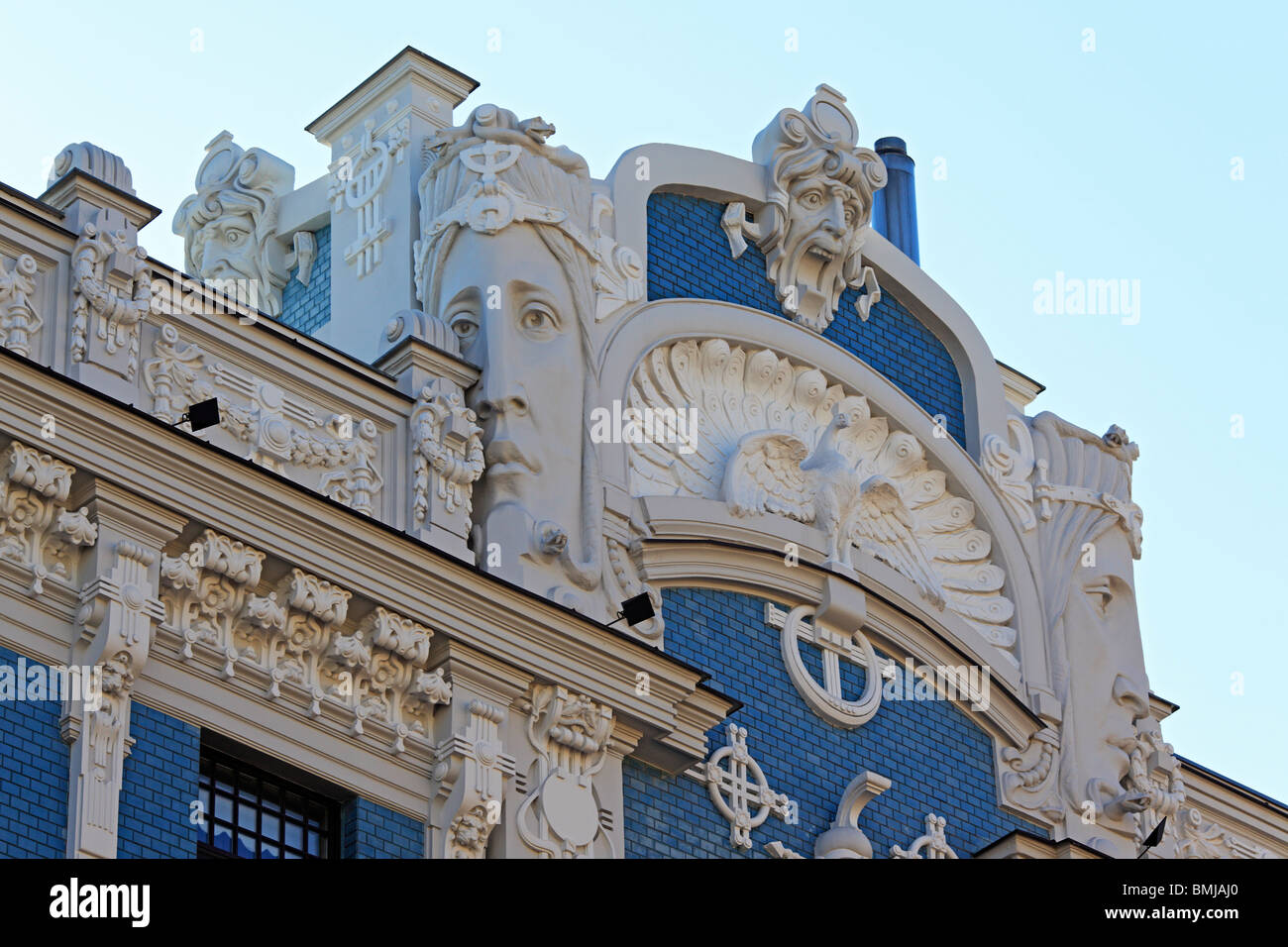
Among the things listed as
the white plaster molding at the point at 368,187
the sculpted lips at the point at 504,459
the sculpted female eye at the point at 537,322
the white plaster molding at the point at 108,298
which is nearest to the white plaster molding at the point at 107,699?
the white plaster molding at the point at 108,298

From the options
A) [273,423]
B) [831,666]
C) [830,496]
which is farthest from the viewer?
[830,496]

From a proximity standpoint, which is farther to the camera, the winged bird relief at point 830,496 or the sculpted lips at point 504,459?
the winged bird relief at point 830,496

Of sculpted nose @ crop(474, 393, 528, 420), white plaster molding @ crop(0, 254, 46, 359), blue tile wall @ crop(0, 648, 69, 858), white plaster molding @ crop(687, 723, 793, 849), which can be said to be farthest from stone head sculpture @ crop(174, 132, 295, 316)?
blue tile wall @ crop(0, 648, 69, 858)

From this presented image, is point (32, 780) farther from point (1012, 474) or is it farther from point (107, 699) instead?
point (1012, 474)

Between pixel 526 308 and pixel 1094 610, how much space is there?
5.26 m

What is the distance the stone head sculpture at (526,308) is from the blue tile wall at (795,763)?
1.12 meters

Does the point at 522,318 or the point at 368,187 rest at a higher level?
the point at 368,187

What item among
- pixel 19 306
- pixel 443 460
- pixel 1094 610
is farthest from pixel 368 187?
pixel 1094 610

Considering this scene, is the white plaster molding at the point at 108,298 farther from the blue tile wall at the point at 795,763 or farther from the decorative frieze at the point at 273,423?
the blue tile wall at the point at 795,763

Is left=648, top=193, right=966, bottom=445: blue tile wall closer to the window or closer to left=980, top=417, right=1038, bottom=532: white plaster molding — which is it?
left=980, top=417, right=1038, bottom=532: white plaster molding

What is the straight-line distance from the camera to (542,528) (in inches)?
785

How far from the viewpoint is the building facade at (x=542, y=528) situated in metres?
17.9
